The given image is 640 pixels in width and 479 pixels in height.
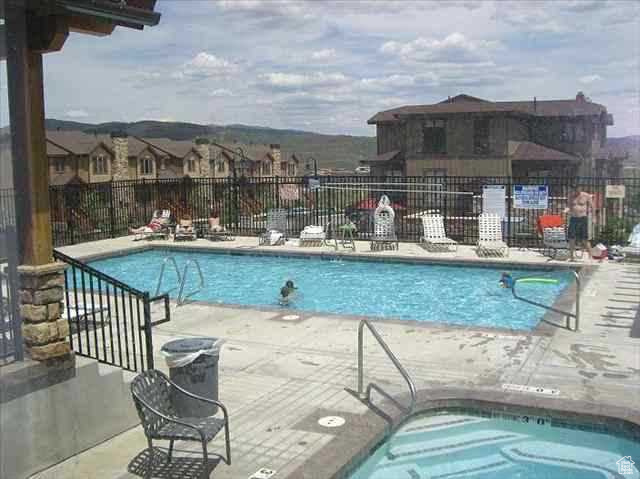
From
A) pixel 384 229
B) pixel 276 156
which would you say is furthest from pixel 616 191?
pixel 276 156

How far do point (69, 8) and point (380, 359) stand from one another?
488 centimetres

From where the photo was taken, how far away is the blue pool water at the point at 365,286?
39.7 ft

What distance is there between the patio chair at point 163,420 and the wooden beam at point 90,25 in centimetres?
258

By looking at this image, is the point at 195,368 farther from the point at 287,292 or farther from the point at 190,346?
the point at 287,292

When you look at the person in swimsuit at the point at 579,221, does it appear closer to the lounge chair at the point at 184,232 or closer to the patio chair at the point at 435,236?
the patio chair at the point at 435,236

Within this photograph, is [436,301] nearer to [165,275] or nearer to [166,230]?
[165,275]

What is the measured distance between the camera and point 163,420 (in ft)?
15.9

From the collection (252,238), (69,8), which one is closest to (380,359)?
(69,8)

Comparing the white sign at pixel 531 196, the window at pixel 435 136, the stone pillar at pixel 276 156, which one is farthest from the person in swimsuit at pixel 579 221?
the stone pillar at pixel 276 156

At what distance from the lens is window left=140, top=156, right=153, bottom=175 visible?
4231cm

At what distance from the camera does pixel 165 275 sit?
16.1 meters

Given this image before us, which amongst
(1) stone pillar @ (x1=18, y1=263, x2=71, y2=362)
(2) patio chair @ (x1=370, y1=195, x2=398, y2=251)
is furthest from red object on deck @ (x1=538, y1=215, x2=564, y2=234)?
(1) stone pillar @ (x1=18, y1=263, x2=71, y2=362)

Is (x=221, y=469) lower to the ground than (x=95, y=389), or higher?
lower

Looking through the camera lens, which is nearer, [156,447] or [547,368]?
[156,447]
